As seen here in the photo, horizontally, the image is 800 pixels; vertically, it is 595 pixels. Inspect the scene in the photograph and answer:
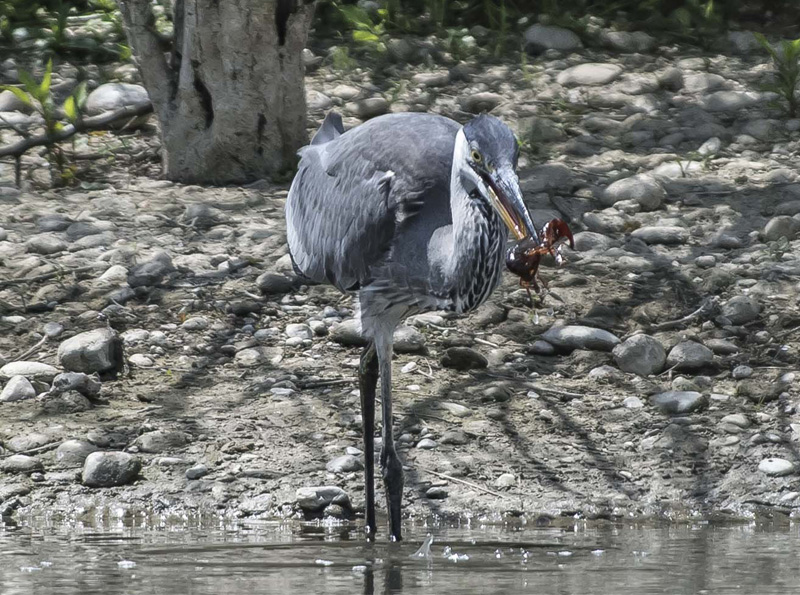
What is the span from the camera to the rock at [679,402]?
221 inches

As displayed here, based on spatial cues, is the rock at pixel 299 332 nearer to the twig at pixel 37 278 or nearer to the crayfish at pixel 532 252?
the twig at pixel 37 278

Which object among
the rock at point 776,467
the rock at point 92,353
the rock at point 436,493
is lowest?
the rock at point 436,493

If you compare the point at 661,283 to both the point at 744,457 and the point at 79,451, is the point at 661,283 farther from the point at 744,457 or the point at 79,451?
the point at 79,451

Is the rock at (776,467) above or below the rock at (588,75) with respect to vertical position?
below

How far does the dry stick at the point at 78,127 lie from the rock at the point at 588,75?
2.70 meters

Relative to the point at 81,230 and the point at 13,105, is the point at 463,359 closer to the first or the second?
the point at 81,230

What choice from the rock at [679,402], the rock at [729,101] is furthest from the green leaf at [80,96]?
the rock at [679,402]

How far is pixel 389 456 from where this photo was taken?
498 cm

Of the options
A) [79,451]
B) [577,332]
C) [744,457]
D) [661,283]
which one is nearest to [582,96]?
[661,283]

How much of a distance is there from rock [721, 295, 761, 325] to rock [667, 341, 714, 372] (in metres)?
0.38

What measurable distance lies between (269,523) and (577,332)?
1840 mm

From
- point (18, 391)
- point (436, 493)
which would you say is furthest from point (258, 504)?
point (18, 391)

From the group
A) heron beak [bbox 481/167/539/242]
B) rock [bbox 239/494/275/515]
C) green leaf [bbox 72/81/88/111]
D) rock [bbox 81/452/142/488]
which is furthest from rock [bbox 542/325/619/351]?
green leaf [bbox 72/81/88/111]

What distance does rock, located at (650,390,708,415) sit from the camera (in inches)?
221
